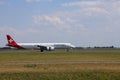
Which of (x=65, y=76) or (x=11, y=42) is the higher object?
(x=11, y=42)

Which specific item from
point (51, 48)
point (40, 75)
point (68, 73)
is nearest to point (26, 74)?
point (40, 75)

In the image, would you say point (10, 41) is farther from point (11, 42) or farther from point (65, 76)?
point (65, 76)

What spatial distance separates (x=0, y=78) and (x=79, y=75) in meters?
6.47

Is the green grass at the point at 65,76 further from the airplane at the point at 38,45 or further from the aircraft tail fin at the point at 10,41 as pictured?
the aircraft tail fin at the point at 10,41

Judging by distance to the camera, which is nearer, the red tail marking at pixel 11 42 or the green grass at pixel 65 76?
the green grass at pixel 65 76

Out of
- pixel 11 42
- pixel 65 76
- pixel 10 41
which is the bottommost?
pixel 65 76

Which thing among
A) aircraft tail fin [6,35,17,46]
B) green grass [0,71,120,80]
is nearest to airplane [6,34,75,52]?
aircraft tail fin [6,35,17,46]

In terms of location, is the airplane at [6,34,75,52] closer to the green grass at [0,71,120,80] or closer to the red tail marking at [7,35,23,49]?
the red tail marking at [7,35,23,49]

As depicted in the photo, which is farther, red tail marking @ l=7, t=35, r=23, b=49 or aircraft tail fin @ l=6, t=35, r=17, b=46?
aircraft tail fin @ l=6, t=35, r=17, b=46

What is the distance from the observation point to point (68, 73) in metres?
30.3

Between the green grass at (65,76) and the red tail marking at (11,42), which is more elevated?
the red tail marking at (11,42)

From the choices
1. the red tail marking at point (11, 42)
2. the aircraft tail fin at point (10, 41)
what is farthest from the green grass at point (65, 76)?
the aircraft tail fin at point (10, 41)

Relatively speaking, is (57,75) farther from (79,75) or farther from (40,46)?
(40,46)

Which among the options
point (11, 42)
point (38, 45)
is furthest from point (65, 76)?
point (11, 42)
